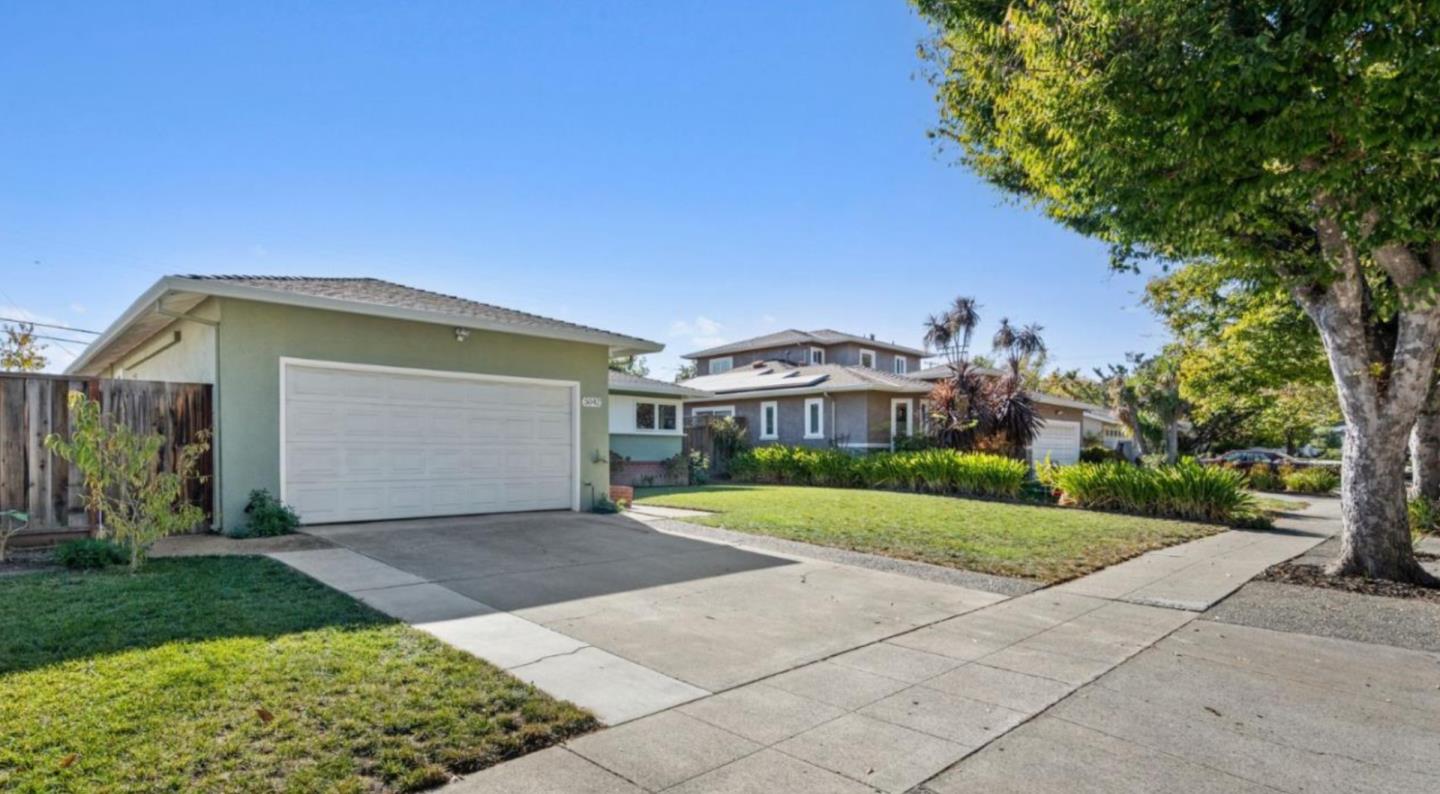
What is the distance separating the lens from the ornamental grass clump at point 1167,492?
44.9 feet

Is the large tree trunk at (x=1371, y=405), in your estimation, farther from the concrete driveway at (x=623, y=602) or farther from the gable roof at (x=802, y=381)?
the gable roof at (x=802, y=381)

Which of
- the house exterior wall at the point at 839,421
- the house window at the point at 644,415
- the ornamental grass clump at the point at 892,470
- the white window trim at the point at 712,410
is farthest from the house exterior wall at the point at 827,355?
the house window at the point at 644,415

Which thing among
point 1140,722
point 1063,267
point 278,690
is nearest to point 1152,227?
point 1140,722

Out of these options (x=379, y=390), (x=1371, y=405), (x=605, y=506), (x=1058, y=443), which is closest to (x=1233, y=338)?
(x=1371, y=405)

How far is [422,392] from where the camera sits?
1099 centimetres

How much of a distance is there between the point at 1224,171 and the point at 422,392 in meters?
10.4

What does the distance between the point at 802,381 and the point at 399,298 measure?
51.7 ft

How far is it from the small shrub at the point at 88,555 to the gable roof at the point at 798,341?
26.9 metres

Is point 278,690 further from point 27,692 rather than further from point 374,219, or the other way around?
point 374,219

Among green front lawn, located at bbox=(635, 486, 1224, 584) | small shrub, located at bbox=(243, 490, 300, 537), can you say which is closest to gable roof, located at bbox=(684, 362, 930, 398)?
green front lawn, located at bbox=(635, 486, 1224, 584)

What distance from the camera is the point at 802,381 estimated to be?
25.0m

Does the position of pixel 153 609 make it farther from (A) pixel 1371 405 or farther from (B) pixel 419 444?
(A) pixel 1371 405

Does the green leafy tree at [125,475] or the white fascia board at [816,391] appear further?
the white fascia board at [816,391]

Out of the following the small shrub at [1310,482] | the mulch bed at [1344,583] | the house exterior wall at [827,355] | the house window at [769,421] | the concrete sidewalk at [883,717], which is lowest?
the small shrub at [1310,482]
